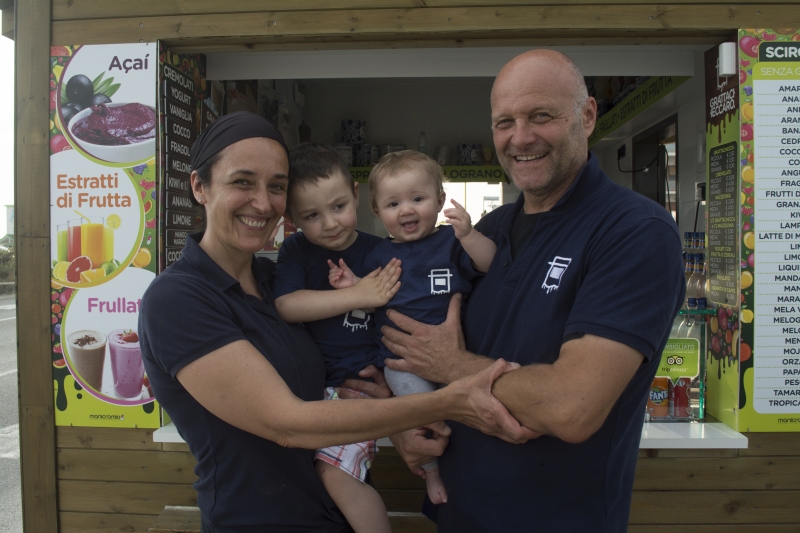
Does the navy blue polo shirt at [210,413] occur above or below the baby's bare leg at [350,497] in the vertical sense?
above

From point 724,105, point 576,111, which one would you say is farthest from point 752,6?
point 576,111

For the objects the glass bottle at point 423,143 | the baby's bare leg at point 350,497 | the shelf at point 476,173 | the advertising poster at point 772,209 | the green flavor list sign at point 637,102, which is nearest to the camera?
the baby's bare leg at point 350,497

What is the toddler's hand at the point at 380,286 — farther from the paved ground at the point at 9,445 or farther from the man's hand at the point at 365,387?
the paved ground at the point at 9,445

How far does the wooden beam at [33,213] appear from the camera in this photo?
2803 mm

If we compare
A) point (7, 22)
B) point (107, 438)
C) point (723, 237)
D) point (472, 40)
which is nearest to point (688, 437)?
point (723, 237)

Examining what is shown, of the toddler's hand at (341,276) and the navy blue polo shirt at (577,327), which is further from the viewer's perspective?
the toddler's hand at (341,276)

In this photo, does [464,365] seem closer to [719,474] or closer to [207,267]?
[207,267]

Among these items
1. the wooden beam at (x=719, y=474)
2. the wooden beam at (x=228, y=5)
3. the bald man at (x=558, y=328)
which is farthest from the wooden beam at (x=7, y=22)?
the wooden beam at (x=719, y=474)

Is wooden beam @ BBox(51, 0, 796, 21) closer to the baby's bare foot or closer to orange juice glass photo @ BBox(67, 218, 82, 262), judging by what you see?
orange juice glass photo @ BBox(67, 218, 82, 262)

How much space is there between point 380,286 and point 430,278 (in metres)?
0.18

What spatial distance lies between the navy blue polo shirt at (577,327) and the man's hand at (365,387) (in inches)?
15.3

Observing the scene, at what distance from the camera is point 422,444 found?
1773 millimetres

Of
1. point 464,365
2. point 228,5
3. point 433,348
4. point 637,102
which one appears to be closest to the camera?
point 464,365

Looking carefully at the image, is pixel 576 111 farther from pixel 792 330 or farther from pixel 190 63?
pixel 190 63
